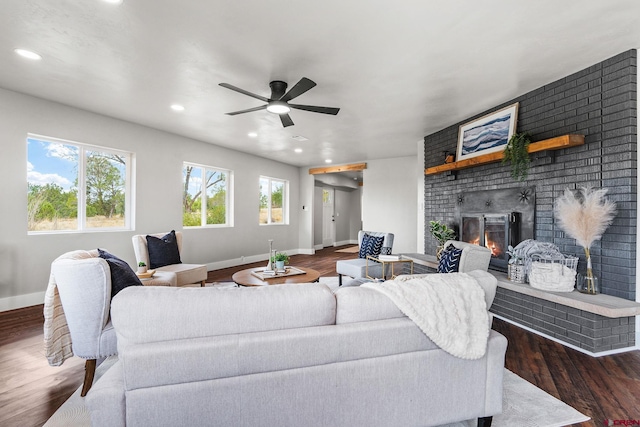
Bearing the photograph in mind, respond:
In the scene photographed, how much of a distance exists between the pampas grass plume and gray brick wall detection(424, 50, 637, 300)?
0.13 meters

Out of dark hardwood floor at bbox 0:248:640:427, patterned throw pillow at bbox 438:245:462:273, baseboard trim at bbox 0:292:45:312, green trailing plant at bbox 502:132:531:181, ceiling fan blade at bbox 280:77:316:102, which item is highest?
ceiling fan blade at bbox 280:77:316:102

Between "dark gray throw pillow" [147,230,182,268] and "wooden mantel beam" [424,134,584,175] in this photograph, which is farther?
"dark gray throw pillow" [147,230,182,268]

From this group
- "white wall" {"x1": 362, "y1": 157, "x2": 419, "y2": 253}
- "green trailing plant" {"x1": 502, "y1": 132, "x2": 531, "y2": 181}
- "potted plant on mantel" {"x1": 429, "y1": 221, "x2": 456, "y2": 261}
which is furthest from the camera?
"white wall" {"x1": 362, "y1": 157, "x2": 419, "y2": 253}

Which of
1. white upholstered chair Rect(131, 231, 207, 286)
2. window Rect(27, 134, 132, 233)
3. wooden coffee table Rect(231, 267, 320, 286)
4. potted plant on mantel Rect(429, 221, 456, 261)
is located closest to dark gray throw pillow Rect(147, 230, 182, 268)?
white upholstered chair Rect(131, 231, 207, 286)

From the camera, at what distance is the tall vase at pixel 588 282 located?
2.76m

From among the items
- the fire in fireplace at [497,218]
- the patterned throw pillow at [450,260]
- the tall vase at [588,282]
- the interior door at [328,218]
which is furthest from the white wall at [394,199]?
the tall vase at [588,282]

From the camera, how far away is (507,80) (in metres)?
3.20

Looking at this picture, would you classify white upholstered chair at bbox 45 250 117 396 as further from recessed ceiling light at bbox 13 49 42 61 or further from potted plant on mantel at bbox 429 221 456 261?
potted plant on mantel at bbox 429 221 456 261

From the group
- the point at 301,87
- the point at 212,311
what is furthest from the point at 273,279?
the point at 212,311

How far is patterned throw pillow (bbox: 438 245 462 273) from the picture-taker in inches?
126

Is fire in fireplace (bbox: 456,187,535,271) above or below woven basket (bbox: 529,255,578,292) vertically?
above

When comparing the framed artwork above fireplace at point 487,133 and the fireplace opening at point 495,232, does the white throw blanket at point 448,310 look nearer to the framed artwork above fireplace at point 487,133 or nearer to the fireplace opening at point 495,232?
the fireplace opening at point 495,232

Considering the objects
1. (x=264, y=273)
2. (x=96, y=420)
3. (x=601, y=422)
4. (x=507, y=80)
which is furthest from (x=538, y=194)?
(x=96, y=420)

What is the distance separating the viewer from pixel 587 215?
8.65 feet
